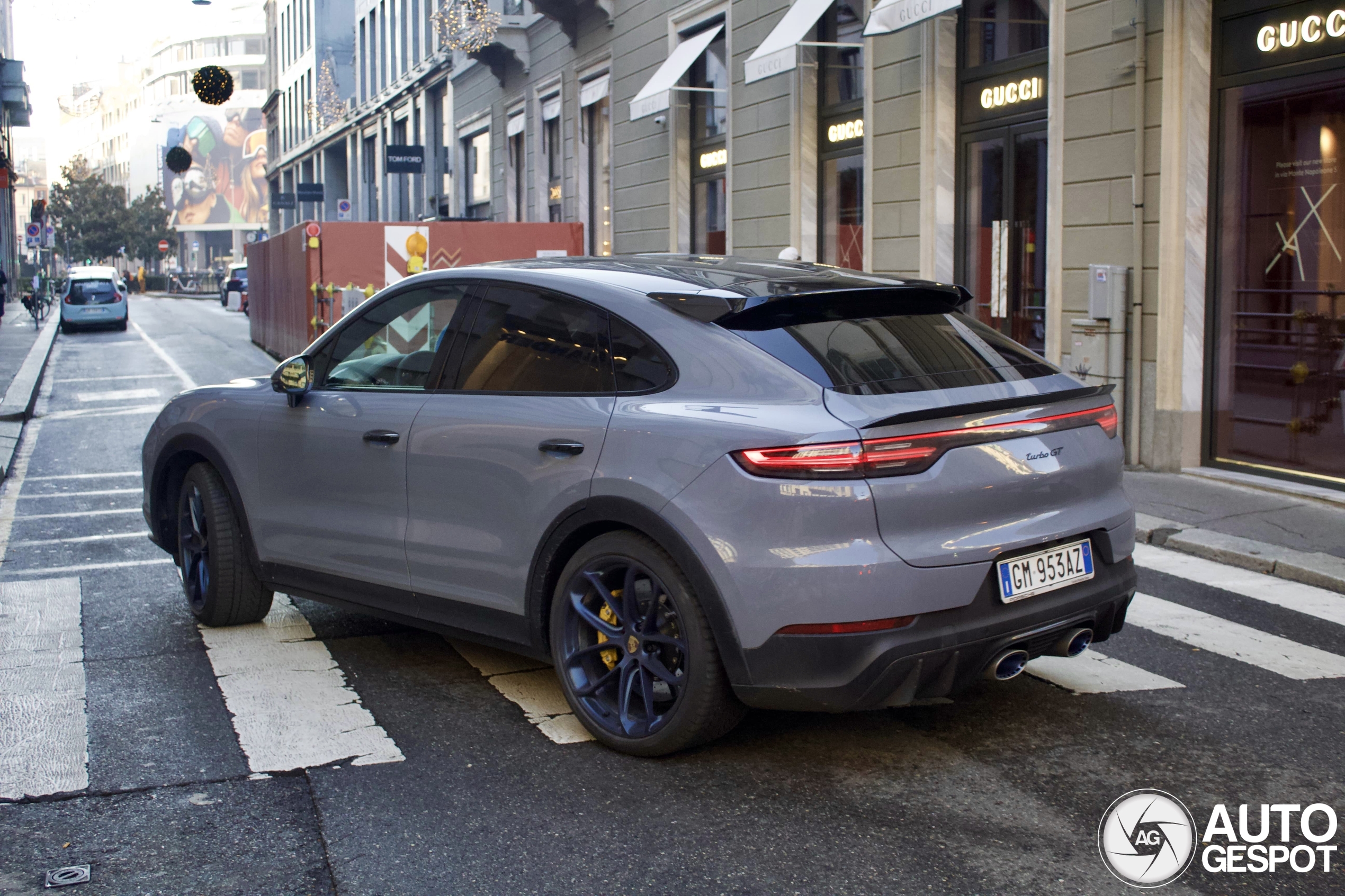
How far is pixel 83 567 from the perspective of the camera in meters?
7.55

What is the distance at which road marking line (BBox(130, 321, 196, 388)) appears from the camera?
69.1ft

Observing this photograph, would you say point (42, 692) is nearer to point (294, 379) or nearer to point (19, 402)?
point (294, 379)

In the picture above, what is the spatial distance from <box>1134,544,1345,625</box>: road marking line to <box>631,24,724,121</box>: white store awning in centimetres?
1235

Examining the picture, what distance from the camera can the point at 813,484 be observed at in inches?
147

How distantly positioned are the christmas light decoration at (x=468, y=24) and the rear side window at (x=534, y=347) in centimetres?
2242

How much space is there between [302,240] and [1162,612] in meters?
17.2

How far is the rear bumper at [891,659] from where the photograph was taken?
3.78 meters

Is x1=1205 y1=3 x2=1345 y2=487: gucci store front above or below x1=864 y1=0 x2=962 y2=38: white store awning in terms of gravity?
below

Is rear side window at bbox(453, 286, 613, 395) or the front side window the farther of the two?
the front side window

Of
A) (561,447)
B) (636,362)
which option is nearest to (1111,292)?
(636,362)

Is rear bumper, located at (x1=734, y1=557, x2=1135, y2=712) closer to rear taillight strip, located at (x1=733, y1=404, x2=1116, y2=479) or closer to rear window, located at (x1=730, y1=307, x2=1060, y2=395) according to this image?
rear taillight strip, located at (x1=733, y1=404, x2=1116, y2=479)

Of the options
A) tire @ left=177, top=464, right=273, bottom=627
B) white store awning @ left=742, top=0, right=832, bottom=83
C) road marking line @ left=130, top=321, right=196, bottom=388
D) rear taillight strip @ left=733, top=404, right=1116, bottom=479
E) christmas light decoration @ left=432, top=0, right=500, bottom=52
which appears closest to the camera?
rear taillight strip @ left=733, top=404, right=1116, bottom=479

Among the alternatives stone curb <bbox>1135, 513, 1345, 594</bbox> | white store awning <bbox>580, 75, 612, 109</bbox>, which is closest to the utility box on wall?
stone curb <bbox>1135, 513, 1345, 594</bbox>

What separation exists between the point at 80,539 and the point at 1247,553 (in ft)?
22.2
